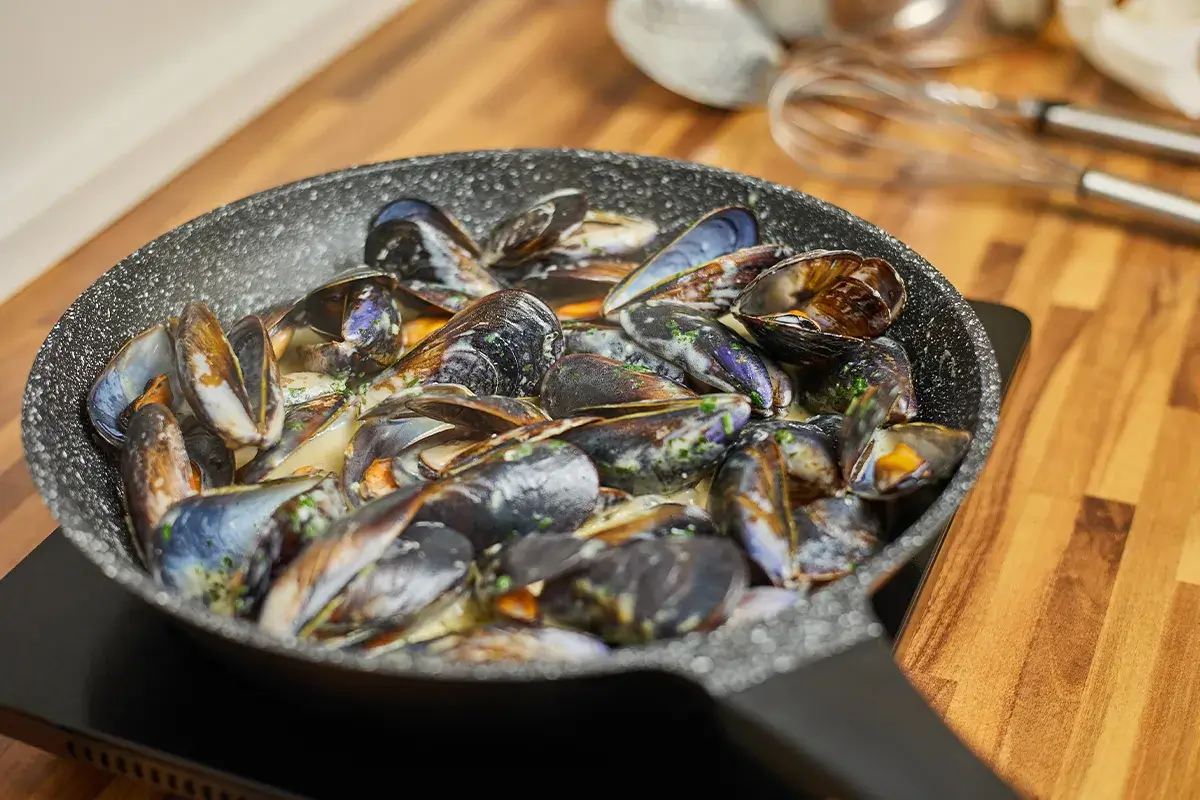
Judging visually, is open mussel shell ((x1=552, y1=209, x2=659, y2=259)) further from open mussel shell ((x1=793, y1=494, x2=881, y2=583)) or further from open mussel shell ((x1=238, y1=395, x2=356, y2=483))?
open mussel shell ((x1=793, y1=494, x2=881, y2=583))

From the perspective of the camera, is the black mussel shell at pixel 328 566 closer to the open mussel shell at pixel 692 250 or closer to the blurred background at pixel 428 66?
the open mussel shell at pixel 692 250

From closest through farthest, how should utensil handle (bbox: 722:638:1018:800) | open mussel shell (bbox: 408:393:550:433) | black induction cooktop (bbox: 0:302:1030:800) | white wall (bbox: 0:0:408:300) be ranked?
utensil handle (bbox: 722:638:1018:800) → black induction cooktop (bbox: 0:302:1030:800) → open mussel shell (bbox: 408:393:550:433) → white wall (bbox: 0:0:408:300)

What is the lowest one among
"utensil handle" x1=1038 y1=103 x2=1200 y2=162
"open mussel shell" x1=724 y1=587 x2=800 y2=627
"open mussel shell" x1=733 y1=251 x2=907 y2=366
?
"utensil handle" x1=1038 y1=103 x2=1200 y2=162

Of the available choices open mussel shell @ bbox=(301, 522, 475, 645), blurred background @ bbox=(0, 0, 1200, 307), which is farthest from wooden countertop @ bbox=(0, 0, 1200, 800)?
open mussel shell @ bbox=(301, 522, 475, 645)

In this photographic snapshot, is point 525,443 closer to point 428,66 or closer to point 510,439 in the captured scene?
point 510,439

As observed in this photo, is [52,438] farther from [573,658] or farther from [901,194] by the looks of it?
[901,194]

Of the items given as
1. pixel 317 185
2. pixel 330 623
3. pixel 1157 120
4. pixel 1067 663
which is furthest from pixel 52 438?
pixel 1157 120

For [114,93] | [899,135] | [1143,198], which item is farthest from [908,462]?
[114,93]
